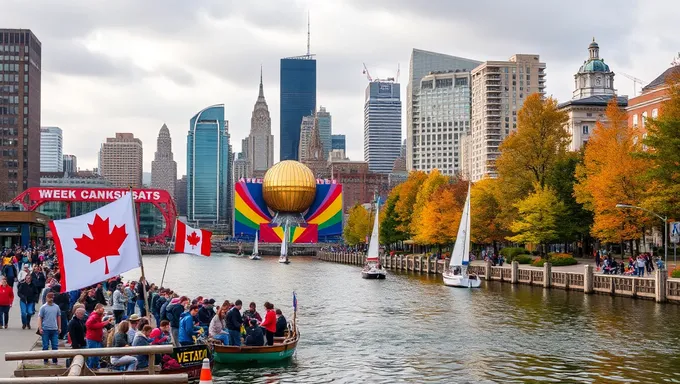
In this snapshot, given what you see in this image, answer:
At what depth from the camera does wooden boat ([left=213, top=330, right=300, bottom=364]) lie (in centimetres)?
2886

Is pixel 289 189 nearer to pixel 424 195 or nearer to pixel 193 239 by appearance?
pixel 424 195

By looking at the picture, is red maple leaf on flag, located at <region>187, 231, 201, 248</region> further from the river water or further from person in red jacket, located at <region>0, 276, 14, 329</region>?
person in red jacket, located at <region>0, 276, 14, 329</region>

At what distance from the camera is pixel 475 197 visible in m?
91.9

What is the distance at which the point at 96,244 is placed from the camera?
76.7 feet

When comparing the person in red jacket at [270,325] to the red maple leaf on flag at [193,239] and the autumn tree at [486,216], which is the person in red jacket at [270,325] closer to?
the red maple leaf on flag at [193,239]

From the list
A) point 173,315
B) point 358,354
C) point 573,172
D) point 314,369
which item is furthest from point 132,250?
point 573,172

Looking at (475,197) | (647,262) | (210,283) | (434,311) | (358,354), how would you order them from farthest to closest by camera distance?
(475,197) < (210,283) < (647,262) < (434,311) < (358,354)

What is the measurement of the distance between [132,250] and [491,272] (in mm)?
56600

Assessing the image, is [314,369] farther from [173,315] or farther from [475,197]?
[475,197]

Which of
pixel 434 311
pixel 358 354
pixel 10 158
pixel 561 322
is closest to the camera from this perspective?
pixel 358 354

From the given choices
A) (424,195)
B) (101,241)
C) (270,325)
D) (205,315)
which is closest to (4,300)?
(205,315)

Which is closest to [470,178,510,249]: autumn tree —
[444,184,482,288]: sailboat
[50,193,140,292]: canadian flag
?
[444,184,482,288]: sailboat

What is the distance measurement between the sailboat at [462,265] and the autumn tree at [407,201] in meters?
42.7

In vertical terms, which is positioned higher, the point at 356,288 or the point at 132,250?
the point at 132,250
